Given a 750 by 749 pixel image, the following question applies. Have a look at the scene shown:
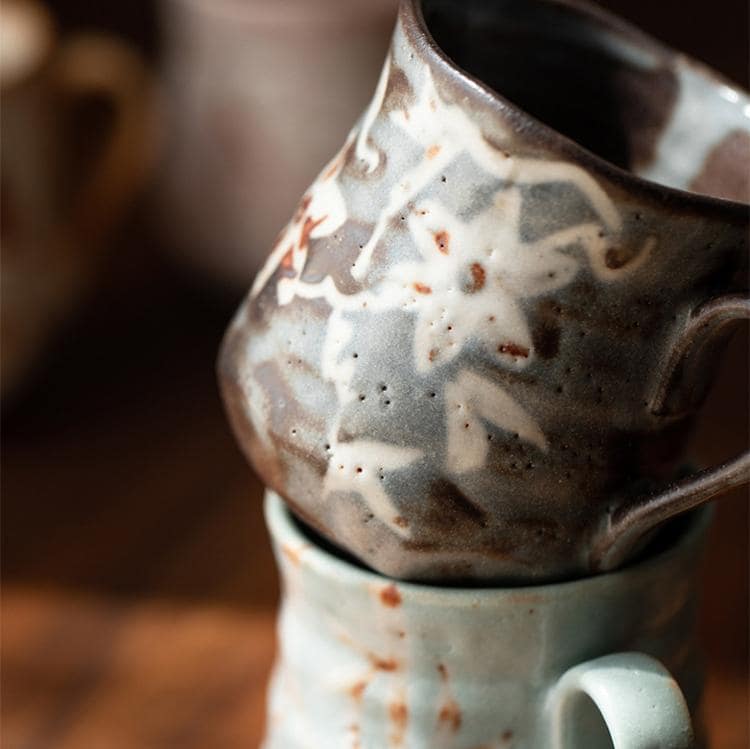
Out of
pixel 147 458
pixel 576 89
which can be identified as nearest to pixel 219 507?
pixel 147 458

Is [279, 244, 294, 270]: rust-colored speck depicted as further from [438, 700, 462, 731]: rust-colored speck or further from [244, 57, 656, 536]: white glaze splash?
[438, 700, 462, 731]: rust-colored speck

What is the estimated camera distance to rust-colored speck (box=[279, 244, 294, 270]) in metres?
0.35

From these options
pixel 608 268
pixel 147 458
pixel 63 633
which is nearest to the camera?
pixel 608 268

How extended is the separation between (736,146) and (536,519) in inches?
4.9

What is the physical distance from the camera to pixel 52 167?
0.77 meters

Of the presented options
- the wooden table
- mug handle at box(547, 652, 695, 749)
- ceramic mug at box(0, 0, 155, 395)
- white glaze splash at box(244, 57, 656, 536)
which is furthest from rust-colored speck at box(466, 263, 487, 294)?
ceramic mug at box(0, 0, 155, 395)

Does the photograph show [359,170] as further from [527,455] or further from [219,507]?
[219,507]

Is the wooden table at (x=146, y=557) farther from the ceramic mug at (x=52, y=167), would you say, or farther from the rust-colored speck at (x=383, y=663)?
the rust-colored speck at (x=383, y=663)

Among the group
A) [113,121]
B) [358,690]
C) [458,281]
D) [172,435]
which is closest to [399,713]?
[358,690]

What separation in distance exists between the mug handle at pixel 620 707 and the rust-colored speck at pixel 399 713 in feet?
0.12

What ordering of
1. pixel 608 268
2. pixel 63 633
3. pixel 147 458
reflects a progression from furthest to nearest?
pixel 147 458 < pixel 63 633 < pixel 608 268

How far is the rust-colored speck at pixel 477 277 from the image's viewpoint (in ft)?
1.02

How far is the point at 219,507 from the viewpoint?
2.20 feet

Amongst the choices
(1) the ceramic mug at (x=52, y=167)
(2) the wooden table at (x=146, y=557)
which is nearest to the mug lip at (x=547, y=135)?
(2) the wooden table at (x=146, y=557)
